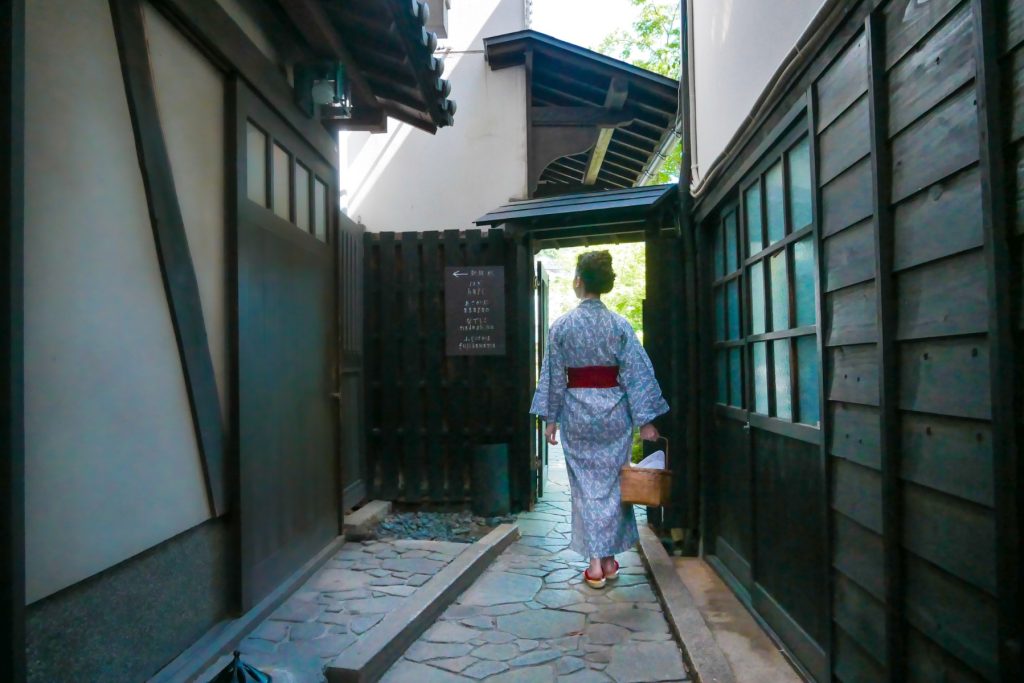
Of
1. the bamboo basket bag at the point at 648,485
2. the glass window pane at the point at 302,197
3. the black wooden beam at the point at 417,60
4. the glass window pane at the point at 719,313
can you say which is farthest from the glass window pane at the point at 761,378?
the glass window pane at the point at 302,197

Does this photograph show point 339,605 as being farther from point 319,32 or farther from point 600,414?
point 319,32

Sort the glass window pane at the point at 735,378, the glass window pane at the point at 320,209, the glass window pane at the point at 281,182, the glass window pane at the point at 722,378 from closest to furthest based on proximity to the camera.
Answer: the glass window pane at the point at 281,182 → the glass window pane at the point at 735,378 → the glass window pane at the point at 722,378 → the glass window pane at the point at 320,209

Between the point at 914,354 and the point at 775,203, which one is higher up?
the point at 775,203

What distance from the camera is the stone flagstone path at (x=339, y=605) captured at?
154 inches

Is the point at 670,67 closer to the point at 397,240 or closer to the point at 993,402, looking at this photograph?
the point at 397,240

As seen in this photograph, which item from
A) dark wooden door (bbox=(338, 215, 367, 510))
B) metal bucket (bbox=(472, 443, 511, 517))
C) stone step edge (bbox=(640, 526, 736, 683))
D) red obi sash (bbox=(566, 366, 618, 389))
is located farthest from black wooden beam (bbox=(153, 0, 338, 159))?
stone step edge (bbox=(640, 526, 736, 683))

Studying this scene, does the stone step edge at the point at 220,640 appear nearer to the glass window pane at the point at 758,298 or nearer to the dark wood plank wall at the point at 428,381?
the dark wood plank wall at the point at 428,381

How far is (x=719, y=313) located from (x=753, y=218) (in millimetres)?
1362

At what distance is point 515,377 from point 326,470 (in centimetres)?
273

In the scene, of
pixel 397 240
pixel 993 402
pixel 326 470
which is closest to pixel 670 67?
pixel 397 240

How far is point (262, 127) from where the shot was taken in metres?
5.06

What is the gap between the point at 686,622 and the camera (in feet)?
15.3

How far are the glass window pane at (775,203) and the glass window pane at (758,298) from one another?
30 cm

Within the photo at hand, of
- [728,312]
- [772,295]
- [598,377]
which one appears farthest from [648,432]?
[772,295]
